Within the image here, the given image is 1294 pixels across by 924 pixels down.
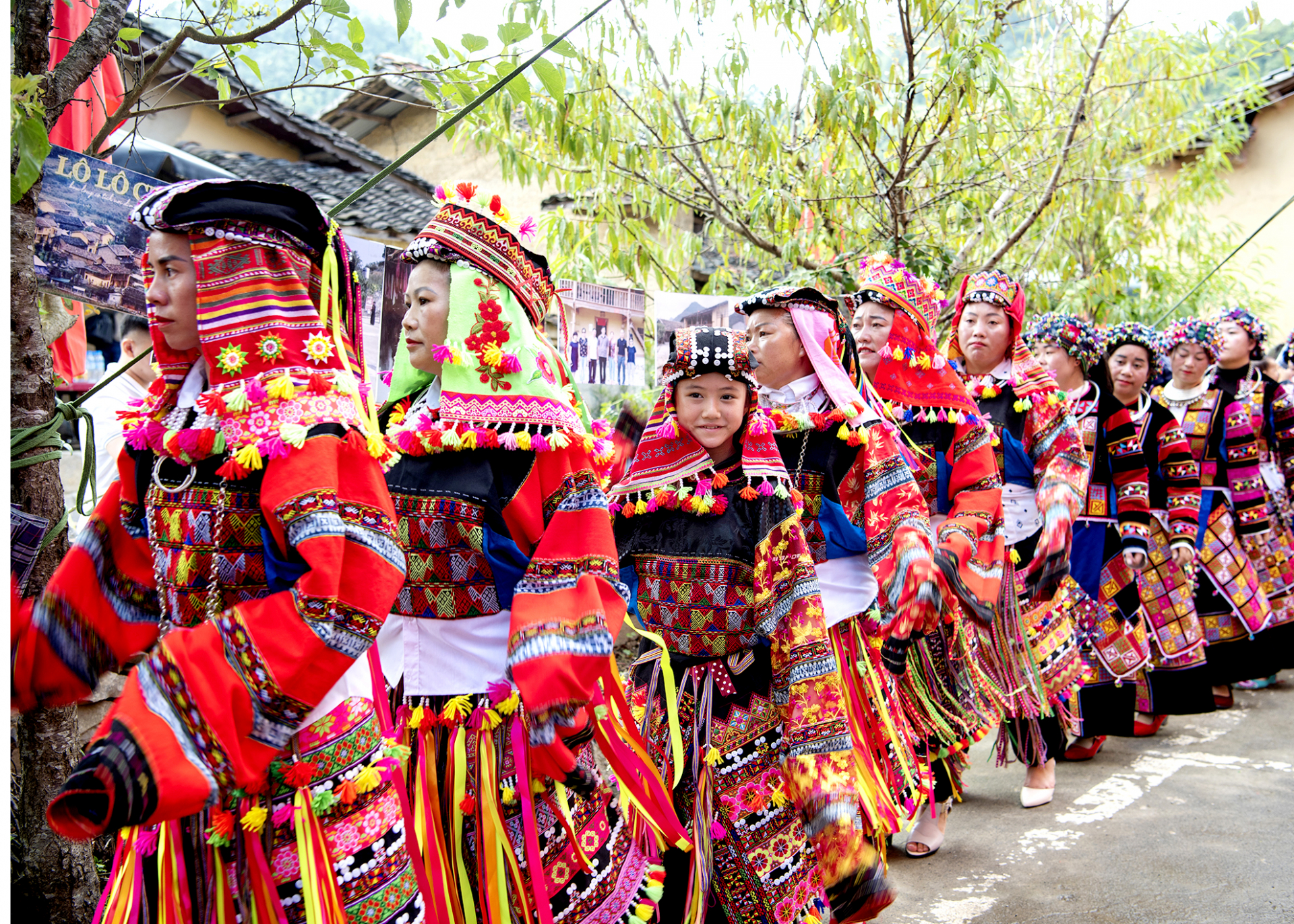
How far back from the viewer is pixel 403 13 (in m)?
2.79

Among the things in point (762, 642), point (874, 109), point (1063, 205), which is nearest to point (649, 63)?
point (874, 109)

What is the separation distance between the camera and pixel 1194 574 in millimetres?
7461

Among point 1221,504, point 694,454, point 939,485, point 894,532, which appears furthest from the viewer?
point 1221,504

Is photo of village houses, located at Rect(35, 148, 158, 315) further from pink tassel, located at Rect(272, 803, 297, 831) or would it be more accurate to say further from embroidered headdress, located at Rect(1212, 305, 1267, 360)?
embroidered headdress, located at Rect(1212, 305, 1267, 360)

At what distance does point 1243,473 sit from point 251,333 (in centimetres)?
753

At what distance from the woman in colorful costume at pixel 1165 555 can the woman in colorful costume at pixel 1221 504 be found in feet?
2.33

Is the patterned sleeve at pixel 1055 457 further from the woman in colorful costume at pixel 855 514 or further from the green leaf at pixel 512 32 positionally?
the green leaf at pixel 512 32

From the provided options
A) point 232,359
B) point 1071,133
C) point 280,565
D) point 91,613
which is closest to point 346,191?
point 1071,133

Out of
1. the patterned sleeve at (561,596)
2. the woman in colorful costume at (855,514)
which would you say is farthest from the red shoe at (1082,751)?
the patterned sleeve at (561,596)

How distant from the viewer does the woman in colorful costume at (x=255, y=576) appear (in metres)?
1.95

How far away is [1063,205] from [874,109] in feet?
6.77

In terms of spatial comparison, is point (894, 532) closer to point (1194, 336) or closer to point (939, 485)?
point (939, 485)

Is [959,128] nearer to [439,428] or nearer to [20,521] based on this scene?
[439,428]

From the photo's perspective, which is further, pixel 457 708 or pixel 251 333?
pixel 457 708
